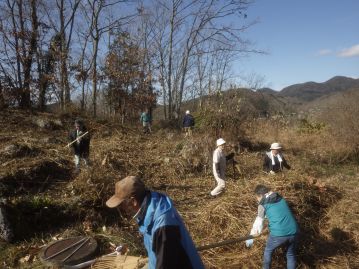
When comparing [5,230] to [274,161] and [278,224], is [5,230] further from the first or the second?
[274,161]

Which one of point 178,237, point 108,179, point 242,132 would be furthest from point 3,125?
point 178,237

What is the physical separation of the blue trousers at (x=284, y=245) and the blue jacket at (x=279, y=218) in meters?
0.07

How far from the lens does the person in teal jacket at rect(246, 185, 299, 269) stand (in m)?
4.33

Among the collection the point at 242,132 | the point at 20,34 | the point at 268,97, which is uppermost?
the point at 20,34

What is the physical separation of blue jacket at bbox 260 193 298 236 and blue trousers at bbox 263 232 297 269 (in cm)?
7

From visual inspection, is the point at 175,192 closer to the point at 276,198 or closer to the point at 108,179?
the point at 108,179

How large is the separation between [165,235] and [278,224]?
2444 mm

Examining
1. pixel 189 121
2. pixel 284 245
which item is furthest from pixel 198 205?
pixel 189 121

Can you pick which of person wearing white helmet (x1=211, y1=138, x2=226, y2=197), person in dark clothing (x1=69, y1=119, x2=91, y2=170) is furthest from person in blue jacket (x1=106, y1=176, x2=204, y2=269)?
person in dark clothing (x1=69, y1=119, x2=91, y2=170)

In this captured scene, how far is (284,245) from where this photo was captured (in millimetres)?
4453

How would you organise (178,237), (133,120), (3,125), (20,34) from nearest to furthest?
(178,237) < (3,125) < (20,34) < (133,120)

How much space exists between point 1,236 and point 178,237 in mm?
4585

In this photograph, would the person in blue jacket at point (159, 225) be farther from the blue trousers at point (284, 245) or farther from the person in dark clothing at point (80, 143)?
the person in dark clothing at point (80, 143)

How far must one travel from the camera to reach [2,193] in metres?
7.08
